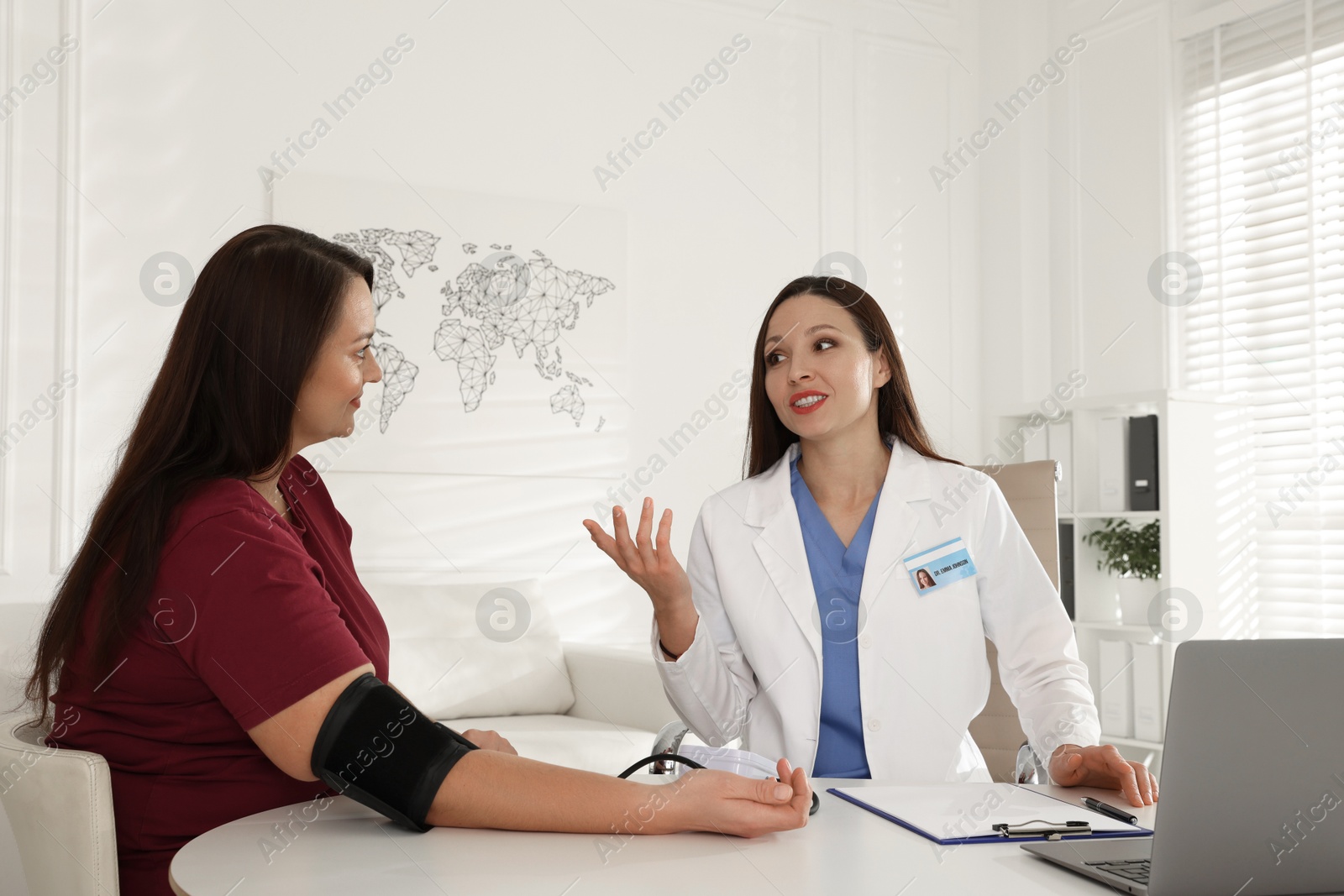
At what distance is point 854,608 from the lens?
2037 millimetres

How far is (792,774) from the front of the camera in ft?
3.84

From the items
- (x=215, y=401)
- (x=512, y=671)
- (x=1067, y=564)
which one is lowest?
(x=512, y=671)

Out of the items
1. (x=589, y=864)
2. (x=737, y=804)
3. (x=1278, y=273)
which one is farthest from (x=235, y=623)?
(x=1278, y=273)

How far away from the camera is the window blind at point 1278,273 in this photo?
4129 millimetres

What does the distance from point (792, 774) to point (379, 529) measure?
10.2 feet

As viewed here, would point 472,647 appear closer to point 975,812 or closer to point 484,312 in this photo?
point 484,312

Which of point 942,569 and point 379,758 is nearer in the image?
point 379,758

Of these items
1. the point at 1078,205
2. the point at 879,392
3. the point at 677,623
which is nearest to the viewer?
the point at 677,623

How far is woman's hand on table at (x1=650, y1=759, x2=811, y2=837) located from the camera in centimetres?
112

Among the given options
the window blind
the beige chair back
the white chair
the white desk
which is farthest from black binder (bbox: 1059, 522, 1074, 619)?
the white chair

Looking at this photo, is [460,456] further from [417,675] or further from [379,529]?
[417,675]

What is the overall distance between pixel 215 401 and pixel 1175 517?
Answer: 3.80 m

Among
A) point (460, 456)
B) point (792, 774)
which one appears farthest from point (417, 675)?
point (792, 774)

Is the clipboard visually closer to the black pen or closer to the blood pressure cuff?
the black pen
